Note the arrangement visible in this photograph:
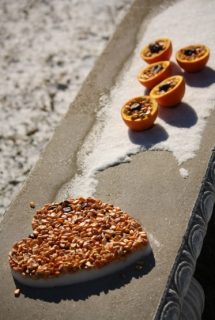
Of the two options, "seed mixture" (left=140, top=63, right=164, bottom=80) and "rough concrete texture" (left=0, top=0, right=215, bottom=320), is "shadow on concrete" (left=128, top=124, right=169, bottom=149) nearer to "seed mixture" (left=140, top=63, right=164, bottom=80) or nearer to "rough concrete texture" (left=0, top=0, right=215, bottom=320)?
"rough concrete texture" (left=0, top=0, right=215, bottom=320)

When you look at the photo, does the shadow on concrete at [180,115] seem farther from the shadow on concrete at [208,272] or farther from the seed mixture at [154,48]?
the shadow on concrete at [208,272]

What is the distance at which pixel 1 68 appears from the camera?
588 centimetres

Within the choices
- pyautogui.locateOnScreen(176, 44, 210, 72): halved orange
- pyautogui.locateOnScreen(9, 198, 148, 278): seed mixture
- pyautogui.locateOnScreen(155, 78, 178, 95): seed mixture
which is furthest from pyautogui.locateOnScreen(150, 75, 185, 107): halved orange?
pyautogui.locateOnScreen(9, 198, 148, 278): seed mixture

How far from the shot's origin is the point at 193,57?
399 cm

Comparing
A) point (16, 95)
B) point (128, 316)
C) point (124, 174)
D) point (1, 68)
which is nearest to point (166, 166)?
point (124, 174)

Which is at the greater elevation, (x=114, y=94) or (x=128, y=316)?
(x=114, y=94)

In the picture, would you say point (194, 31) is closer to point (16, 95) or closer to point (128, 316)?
point (16, 95)

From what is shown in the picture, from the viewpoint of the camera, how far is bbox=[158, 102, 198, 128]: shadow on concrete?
143 inches

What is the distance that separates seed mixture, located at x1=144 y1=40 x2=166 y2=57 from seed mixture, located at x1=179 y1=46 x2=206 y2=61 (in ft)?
0.56

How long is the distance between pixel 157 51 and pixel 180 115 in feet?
2.30

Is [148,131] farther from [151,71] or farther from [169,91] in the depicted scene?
[151,71]

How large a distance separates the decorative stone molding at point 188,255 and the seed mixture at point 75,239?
0.23 m

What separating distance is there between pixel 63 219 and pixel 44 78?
9.33 feet

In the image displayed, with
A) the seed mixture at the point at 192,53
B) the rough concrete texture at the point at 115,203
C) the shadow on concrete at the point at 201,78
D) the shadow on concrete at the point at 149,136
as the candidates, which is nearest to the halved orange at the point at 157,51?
the seed mixture at the point at 192,53
